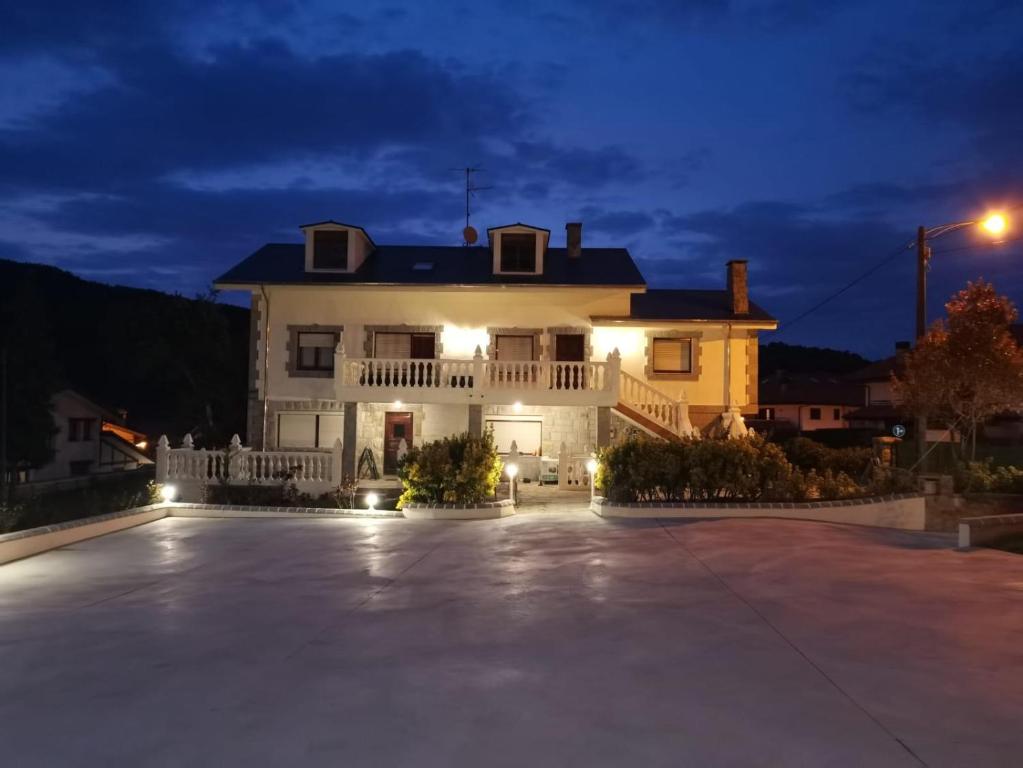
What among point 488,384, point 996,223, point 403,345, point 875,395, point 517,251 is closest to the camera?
point 996,223

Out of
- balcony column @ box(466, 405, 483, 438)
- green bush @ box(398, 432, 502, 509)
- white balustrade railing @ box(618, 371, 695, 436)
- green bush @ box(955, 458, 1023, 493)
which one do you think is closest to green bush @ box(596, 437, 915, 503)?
green bush @ box(955, 458, 1023, 493)

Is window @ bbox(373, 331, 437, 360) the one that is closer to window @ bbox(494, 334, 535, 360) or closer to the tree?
window @ bbox(494, 334, 535, 360)

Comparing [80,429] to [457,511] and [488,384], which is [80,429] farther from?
[457,511]

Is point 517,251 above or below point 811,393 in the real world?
above

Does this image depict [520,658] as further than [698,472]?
No

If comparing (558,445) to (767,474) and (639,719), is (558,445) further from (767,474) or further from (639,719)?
(639,719)

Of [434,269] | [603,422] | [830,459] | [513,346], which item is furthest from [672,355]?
[434,269]

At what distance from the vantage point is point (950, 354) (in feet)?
60.4

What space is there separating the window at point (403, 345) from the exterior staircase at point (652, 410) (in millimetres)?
5822

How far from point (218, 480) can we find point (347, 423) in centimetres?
342

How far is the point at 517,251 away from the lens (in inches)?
923

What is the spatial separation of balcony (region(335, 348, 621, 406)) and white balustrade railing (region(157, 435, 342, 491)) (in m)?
2.36

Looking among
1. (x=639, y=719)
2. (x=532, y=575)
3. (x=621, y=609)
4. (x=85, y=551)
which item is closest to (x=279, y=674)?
(x=639, y=719)

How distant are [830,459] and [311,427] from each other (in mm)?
14301
